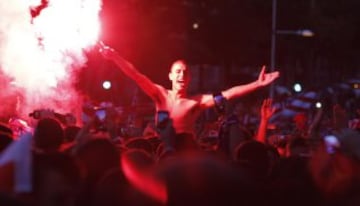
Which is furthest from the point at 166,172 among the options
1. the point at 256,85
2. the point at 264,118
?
the point at 256,85

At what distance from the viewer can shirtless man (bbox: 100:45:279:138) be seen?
33.1ft

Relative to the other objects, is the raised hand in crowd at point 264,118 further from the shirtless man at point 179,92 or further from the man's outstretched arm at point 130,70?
the man's outstretched arm at point 130,70

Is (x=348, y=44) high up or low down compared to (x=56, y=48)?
up

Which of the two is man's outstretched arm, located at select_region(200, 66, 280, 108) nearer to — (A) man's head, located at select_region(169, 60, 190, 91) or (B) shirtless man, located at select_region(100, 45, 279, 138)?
(B) shirtless man, located at select_region(100, 45, 279, 138)

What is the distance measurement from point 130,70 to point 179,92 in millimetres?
596

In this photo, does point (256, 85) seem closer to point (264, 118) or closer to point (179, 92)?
point (264, 118)

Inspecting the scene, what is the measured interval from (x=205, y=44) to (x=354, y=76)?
1022 inches

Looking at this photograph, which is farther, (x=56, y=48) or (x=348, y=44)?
(x=348, y=44)

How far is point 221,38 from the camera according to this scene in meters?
46.8

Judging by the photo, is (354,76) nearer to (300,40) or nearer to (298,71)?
(298,71)

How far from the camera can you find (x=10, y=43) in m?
13.5

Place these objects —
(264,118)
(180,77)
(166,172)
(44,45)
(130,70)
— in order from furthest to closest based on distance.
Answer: (44,45) < (180,77) < (130,70) < (264,118) < (166,172)

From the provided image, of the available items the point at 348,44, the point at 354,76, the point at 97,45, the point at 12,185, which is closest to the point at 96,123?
A: the point at 12,185

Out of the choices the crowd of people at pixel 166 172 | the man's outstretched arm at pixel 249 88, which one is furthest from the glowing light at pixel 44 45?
the crowd of people at pixel 166 172
